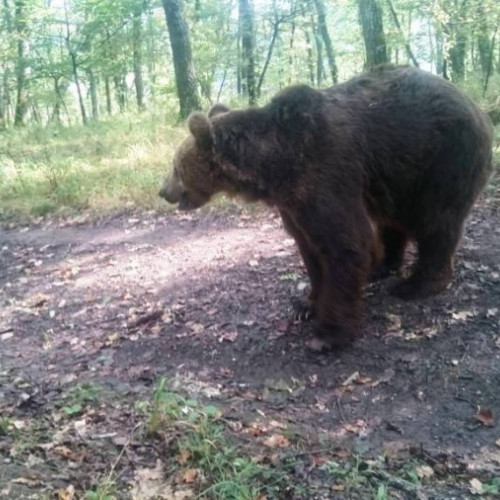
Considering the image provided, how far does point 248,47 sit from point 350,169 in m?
11.1

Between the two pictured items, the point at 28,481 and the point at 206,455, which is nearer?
the point at 28,481

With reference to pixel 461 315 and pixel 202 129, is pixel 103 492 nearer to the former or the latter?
pixel 202 129

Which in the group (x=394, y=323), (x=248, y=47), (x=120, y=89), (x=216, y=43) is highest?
(x=216, y=43)

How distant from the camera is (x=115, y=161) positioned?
10625mm

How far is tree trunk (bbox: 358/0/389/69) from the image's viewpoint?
32.1 feet

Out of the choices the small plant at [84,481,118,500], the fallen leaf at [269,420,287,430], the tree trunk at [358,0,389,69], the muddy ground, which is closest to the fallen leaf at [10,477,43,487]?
the muddy ground

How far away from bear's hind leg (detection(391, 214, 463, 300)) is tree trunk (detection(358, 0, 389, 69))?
5.58 meters

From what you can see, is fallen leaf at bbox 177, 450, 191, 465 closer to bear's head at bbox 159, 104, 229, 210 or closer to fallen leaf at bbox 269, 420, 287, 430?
fallen leaf at bbox 269, 420, 287, 430

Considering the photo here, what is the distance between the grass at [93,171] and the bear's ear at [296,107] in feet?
13.8

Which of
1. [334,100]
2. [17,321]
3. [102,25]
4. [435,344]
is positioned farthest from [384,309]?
[102,25]

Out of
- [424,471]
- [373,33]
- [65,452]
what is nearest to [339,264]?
[424,471]

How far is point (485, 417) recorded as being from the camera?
3.68 metres

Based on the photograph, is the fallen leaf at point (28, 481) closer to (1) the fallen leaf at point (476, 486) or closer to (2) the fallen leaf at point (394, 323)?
(1) the fallen leaf at point (476, 486)

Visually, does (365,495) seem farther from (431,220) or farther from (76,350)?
(76,350)
